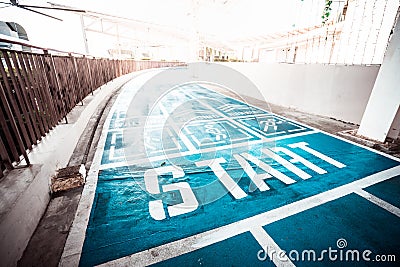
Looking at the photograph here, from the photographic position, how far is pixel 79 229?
2.01 m

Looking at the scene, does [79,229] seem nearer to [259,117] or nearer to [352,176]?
[352,176]

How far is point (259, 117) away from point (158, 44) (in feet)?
A: 107

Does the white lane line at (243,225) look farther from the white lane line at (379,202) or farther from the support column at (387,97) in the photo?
the support column at (387,97)

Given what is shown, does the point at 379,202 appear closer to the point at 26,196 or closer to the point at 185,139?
the point at 185,139

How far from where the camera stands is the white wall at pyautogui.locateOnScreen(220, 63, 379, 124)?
487 centimetres

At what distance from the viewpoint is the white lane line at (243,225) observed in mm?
1747

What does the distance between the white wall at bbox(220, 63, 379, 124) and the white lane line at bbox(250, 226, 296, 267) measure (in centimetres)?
470

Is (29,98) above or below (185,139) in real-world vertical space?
above

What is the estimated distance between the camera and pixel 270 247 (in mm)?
1830

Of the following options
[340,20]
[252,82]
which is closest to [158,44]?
[252,82]

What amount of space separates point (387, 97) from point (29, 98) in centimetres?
579

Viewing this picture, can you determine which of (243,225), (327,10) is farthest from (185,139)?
(327,10)

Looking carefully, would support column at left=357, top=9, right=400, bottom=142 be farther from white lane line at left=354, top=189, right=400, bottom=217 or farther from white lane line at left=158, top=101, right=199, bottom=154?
white lane line at left=158, top=101, right=199, bottom=154

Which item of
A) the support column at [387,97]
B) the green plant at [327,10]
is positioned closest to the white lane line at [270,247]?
the support column at [387,97]
